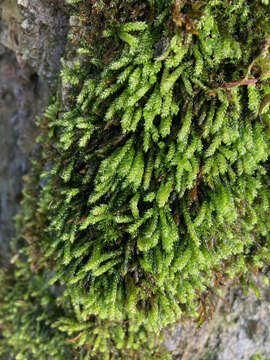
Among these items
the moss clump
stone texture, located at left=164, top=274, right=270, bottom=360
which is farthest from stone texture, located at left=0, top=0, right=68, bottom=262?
stone texture, located at left=164, top=274, right=270, bottom=360

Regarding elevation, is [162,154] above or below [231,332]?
above

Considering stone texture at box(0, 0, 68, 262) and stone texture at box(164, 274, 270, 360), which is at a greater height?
stone texture at box(0, 0, 68, 262)

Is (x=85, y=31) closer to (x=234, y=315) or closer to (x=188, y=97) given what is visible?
(x=188, y=97)

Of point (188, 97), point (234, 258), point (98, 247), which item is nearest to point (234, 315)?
point (234, 258)

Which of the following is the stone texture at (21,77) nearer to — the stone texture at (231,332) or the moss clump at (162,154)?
the moss clump at (162,154)

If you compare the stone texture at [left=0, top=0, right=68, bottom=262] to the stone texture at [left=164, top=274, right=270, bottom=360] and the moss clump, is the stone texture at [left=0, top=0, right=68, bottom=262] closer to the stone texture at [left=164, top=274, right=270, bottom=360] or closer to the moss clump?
the moss clump

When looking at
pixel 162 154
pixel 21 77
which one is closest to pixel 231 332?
pixel 162 154

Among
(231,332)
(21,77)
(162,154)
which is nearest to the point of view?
(162,154)

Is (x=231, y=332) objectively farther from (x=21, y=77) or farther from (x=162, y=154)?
(x=21, y=77)
